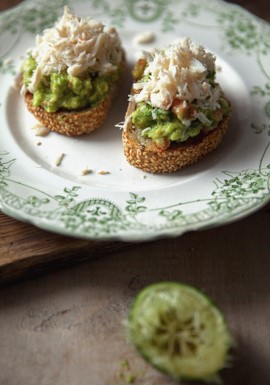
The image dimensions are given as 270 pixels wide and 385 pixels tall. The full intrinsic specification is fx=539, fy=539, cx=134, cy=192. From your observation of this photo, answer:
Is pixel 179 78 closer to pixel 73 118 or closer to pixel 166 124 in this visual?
pixel 166 124

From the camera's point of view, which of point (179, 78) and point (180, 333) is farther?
point (179, 78)

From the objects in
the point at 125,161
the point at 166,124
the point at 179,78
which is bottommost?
the point at 125,161

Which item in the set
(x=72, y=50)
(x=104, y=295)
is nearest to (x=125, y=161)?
(x=72, y=50)

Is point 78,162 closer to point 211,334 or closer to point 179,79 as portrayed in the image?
point 179,79

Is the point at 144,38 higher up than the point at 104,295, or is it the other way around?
the point at 144,38

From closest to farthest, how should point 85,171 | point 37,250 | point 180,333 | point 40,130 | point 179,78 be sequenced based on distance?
point 180,333 < point 37,250 < point 179,78 < point 85,171 < point 40,130

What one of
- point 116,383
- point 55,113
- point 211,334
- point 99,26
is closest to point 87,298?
point 116,383

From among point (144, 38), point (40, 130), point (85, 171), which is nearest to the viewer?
point (85, 171)
